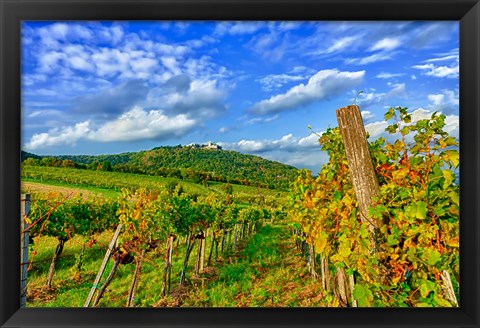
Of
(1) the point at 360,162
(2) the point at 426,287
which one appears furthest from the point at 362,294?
(1) the point at 360,162

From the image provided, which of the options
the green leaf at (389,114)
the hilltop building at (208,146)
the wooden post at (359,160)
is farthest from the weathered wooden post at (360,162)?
the hilltop building at (208,146)

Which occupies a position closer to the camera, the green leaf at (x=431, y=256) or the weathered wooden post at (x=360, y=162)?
the green leaf at (x=431, y=256)

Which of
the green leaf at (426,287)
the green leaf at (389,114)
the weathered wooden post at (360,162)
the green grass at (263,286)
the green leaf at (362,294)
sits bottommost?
the green grass at (263,286)

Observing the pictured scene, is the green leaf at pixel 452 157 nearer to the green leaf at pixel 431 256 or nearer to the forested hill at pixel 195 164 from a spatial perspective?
the green leaf at pixel 431 256

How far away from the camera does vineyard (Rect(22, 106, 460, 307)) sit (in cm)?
167

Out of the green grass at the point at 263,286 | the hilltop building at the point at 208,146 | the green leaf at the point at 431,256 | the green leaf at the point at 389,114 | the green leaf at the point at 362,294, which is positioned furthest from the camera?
the green grass at the point at 263,286

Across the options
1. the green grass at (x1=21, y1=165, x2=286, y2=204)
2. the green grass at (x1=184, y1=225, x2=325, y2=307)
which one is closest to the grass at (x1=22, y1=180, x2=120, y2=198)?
the green grass at (x1=21, y1=165, x2=286, y2=204)

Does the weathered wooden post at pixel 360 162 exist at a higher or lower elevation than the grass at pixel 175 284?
higher

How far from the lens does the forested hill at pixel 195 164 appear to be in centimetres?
308
